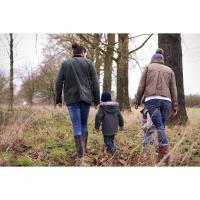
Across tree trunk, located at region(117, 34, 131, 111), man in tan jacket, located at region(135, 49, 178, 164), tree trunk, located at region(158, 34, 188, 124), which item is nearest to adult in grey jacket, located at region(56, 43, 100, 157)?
man in tan jacket, located at region(135, 49, 178, 164)

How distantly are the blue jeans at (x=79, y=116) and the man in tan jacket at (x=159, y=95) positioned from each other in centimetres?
77

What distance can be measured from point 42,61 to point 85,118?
2.19m

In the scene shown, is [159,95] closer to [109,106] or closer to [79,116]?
[109,106]

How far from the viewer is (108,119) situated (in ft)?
26.3

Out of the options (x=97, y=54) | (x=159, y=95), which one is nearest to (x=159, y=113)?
(x=159, y=95)

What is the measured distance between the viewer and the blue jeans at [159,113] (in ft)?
25.3

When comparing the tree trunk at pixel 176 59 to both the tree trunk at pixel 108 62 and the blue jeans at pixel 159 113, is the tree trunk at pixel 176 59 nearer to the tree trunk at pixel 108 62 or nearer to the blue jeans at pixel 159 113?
the tree trunk at pixel 108 62

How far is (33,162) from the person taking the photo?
312 inches

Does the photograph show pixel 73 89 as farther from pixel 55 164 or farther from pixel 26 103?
pixel 26 103

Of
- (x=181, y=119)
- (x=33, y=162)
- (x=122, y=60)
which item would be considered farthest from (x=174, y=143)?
(x=122, y=60)

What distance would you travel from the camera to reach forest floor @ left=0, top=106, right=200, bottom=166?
7.75m

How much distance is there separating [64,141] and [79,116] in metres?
0.98

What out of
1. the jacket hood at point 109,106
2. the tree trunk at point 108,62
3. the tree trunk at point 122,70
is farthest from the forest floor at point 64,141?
the tree trunk at point 108,62

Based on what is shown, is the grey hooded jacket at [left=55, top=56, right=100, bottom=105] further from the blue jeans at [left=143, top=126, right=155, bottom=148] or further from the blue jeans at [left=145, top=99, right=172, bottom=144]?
the blue jeans at [left=143, top=126, right=155, bottom=148]
